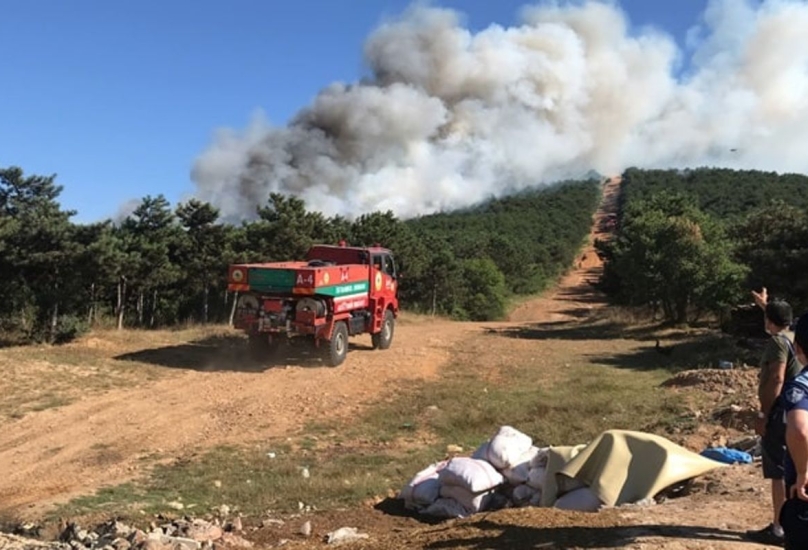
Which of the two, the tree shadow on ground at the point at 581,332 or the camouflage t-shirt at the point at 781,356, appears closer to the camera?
the camouflage t-shirt at the point at 781,356

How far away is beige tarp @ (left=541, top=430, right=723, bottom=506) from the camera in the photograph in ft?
22.1

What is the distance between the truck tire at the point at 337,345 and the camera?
16141 millimetres

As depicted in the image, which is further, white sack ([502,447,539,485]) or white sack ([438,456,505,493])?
white sack ([502,447,539,485])

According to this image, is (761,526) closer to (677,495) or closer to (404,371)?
(677,495)

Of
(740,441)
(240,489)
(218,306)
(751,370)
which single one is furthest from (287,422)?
(218,306)

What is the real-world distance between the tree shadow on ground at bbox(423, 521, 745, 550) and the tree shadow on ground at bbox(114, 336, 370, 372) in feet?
36.1

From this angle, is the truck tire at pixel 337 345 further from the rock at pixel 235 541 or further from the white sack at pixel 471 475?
the rock at pixel 235 541

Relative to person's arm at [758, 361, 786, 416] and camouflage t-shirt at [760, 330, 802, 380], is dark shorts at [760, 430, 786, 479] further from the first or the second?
camouflage t-shirt at [760, 330, 802, 380]

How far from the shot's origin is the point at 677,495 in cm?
689

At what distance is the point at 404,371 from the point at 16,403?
7.41m

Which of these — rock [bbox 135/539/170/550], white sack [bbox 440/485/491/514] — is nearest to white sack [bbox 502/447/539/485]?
white sack [bbox 440/485/491/514]

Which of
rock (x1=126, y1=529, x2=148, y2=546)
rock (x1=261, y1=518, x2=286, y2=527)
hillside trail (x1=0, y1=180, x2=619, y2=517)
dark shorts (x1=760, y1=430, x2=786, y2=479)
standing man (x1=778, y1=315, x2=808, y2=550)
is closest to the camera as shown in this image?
standing man (x1=778, y1=315, x2=808, y2=550)

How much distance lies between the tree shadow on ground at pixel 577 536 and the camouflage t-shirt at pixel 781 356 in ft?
3.90

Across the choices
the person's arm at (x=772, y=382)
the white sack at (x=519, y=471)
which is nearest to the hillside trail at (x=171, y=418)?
the white sack at (x=519, y=471)
